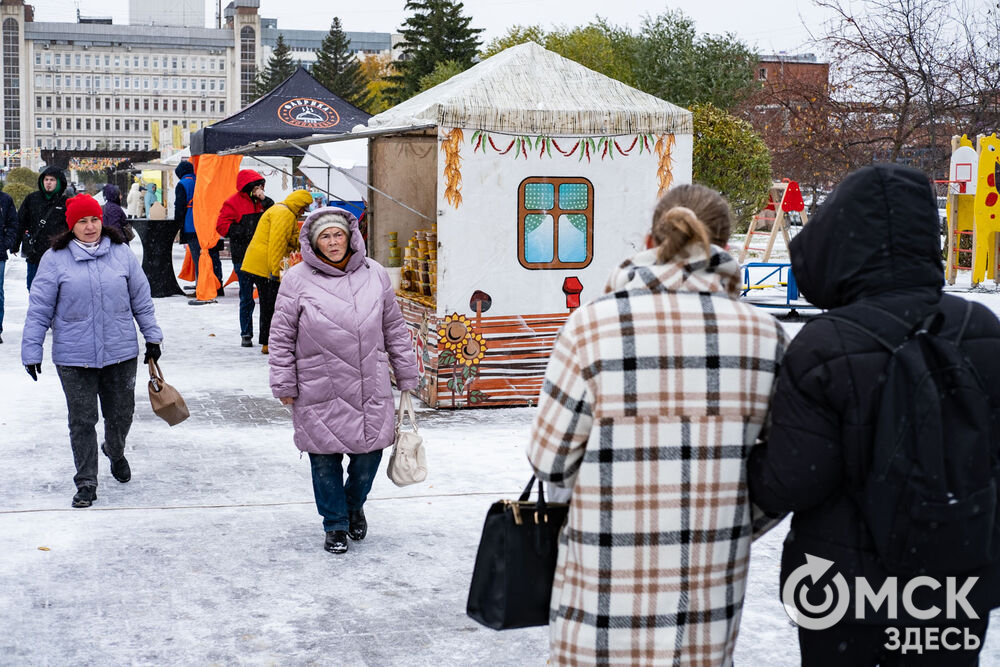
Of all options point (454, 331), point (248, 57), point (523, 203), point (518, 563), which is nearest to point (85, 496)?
point (454, 331)

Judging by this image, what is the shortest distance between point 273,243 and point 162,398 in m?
4.61

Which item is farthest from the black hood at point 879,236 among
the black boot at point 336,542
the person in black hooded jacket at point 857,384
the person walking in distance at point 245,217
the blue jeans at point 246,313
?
the person walking in distance at point 245,217

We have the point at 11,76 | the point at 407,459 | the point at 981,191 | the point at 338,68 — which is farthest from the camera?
the point at 11,76

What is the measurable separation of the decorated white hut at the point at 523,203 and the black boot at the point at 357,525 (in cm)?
326

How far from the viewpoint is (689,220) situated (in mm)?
2611

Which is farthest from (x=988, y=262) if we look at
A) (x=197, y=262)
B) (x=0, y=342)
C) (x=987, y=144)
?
(x=0, y=342)

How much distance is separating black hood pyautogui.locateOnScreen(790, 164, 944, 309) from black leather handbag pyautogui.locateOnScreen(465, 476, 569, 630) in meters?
0.83

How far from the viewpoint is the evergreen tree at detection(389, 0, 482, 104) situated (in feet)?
175

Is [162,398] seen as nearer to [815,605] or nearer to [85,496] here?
[85,496]

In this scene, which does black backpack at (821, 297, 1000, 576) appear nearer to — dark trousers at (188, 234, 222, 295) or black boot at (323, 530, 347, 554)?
black boot at (323, 530, 347, 554)

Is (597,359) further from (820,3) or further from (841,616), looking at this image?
(820,3)

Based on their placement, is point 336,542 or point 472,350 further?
point 472,350

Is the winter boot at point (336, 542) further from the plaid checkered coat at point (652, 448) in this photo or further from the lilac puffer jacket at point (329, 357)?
the plaid checkered coat at point (652, 448)

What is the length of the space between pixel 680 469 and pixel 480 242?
6.25 metres
